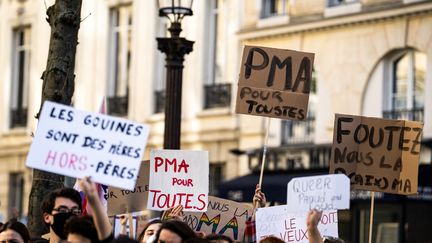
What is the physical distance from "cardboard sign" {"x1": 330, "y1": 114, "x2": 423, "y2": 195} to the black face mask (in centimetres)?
321

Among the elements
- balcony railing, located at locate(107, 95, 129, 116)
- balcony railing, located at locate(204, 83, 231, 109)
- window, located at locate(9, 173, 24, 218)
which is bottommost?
window, located at locate(9, 173, 24, 218)

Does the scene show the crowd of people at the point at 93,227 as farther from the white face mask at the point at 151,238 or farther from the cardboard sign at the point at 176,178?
the cardboard sign at the point at 176,178

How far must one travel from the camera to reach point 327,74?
26469 millimetres

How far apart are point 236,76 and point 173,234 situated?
19.3 meters

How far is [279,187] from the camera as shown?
25141 mm

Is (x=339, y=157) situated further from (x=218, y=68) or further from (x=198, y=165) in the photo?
(x=218, y=68)

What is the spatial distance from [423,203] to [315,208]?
1455 centimetres

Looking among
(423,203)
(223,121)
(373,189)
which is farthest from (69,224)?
(223,121)

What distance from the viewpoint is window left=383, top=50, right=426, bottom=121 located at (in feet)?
80.9

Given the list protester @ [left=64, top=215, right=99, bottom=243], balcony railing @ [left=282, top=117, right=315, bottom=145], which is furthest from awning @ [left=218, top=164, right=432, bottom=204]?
protester @ [left=64, top=215, right=99, bottom=243]

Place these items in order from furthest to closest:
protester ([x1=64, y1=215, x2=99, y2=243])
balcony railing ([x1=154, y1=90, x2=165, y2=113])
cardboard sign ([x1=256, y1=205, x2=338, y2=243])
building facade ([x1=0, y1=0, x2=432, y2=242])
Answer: balcony railing ([x1=154, y1=90, x2=165, y2=113])
building facade ([x1=0, y1=0, x2=432, y2=242])
cardboard sign ([x1=256, y1=205, x2=338, y2=243])
protester ([x1=64, y1=215, x2=99, y2=243])

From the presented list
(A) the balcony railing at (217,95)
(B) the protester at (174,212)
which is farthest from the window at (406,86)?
(B) the protester at (174,212)

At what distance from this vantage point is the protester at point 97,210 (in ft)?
27.0

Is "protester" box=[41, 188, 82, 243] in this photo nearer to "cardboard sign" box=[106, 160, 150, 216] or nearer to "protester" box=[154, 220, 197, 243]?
"protester" box=[154, 220, 197, 243]
